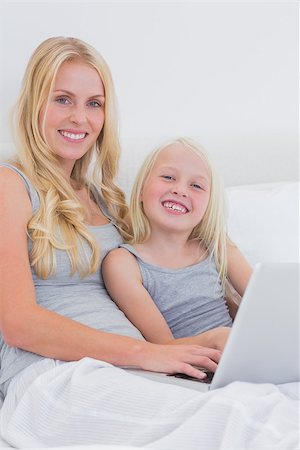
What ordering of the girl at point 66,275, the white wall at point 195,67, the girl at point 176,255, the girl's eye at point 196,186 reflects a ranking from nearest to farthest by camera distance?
the girl at point 66,275 < the girl at point 176,255 < the girl's eye at point 196,186 < the white wall at point 195,67

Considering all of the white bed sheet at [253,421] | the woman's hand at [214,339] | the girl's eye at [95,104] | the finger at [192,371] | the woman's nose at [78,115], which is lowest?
the woman's hand at [214,339]

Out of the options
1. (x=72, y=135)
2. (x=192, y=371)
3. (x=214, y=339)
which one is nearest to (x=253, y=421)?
(x=192, y=371)

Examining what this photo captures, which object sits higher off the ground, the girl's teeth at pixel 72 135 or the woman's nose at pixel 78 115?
the woman's nose at pixel 78 115

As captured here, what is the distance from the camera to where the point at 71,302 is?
1.61 meters

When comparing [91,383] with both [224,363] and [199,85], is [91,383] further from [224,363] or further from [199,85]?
[199,85]

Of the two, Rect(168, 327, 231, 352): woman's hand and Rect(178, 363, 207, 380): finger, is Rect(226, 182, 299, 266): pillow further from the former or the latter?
Rect(178, 363, 207, 380): finger

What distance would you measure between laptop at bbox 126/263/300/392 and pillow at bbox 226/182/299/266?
716 millimetres

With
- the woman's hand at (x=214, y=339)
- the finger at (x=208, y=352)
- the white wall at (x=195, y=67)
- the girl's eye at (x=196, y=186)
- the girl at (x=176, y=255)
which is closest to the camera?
the finger at (x=208, y=352)

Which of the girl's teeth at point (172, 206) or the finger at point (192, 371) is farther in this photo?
the girl's teeth at point (172, 206)

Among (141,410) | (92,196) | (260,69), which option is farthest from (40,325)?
(260,69)

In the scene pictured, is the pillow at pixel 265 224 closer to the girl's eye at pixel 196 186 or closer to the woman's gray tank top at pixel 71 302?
the girl's eye at pixel 196 186

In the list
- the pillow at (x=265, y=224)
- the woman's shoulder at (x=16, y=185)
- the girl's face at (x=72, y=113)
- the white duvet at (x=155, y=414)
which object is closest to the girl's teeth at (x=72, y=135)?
the girl's face at (x=72, y=113)

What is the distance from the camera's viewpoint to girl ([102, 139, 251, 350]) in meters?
1.69

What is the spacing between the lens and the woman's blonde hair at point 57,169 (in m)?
1.61
